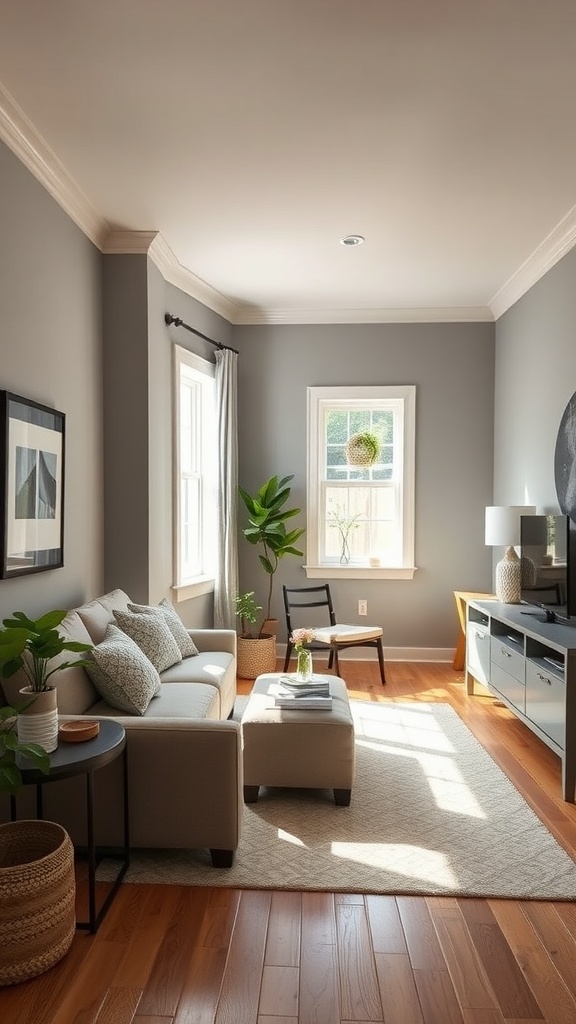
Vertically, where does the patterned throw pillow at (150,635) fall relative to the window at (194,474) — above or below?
below

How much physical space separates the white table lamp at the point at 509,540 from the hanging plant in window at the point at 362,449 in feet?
4.26

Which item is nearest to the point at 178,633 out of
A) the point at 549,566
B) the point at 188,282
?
the point at 549,566

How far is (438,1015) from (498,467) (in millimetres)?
4433

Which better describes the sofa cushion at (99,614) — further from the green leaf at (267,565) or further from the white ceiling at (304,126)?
the white ceiling at (304,126)

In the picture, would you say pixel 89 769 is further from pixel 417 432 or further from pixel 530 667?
Result: pixel 417 432

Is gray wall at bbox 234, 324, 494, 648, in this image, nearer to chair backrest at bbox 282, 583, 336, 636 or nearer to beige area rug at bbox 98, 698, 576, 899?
chair backrest at bbox 282, 583, 336, 636

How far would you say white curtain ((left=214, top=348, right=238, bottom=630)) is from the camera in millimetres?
5500

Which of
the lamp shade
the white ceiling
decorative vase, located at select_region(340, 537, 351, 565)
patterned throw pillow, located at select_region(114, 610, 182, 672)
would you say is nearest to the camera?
the white ceiling

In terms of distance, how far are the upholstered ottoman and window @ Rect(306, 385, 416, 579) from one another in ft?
9.39

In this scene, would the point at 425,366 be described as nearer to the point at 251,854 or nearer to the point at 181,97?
the point at 181,97

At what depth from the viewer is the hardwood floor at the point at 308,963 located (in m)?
1.80

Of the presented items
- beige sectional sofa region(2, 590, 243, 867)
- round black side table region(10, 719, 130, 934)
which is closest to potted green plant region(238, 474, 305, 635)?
beige sectional sofa region(2, 590, 243, 867)

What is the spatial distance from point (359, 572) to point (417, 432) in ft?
4.16

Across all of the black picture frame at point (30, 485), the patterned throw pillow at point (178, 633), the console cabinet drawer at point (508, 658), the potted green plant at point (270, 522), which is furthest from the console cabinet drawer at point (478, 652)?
the black picture frame at point (30, 485)
